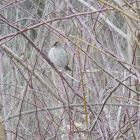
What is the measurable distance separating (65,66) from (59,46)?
10.5 inches

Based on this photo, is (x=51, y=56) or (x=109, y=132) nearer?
(x=109, y=132)

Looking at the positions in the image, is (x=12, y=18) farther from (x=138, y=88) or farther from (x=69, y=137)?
(x=69, y=137)

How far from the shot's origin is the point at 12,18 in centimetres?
699

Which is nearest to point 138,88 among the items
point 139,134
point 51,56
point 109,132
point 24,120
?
point 109,132

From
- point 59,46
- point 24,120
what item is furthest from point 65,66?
point 24,120

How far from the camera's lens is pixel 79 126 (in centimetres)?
179

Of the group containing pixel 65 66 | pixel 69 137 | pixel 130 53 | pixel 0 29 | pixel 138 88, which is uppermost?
pixel 0 29

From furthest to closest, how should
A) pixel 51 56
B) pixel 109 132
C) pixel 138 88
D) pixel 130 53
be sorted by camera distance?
1. pixel 51 56
2. pixel 130 53
3. pixel 138 88
4. pixel 109 132

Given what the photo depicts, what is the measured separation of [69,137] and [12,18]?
19.3 feet

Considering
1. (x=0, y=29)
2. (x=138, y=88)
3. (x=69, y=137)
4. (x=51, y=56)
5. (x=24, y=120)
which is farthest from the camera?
(x=0, y=29)

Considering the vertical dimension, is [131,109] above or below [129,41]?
below

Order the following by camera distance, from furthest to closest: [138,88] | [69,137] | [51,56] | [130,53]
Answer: [51,56]
[130,53]
[138,88]
[69,137]

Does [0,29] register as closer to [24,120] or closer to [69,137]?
[24,120]

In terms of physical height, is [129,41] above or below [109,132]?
above
